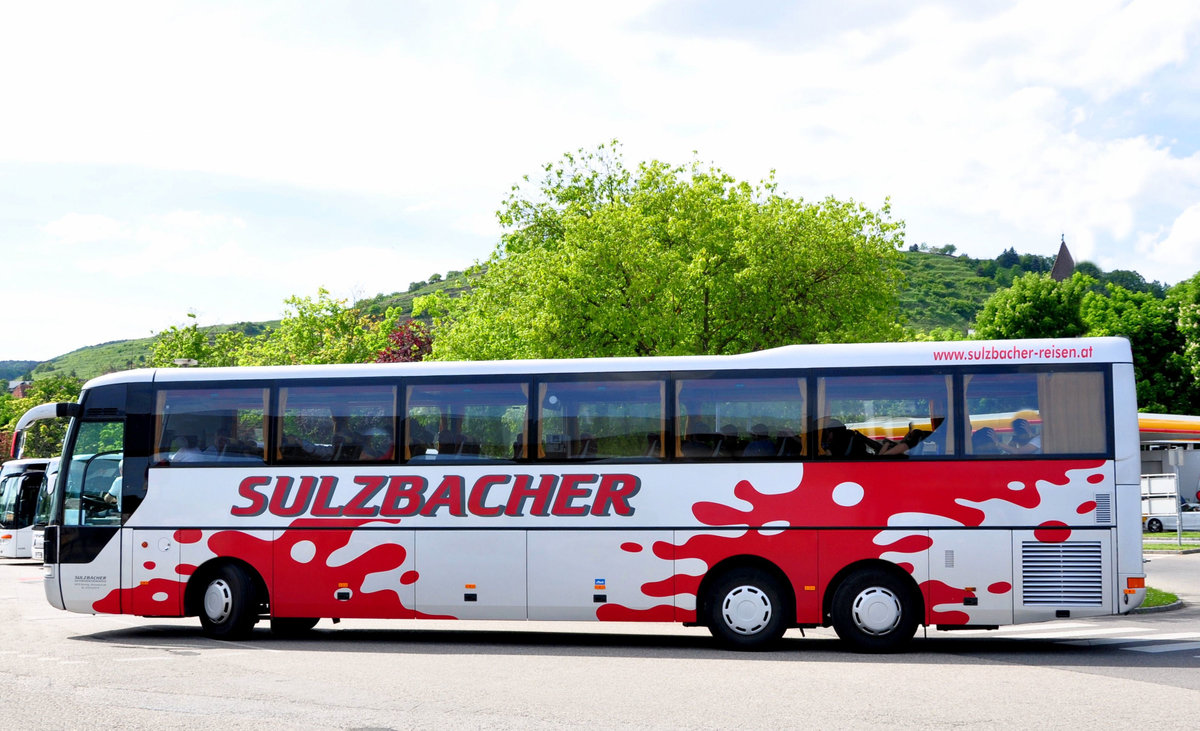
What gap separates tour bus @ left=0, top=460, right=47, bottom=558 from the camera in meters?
35.2

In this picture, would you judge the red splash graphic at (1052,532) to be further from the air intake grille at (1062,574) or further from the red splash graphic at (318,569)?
the red splash graphic at (318,569)

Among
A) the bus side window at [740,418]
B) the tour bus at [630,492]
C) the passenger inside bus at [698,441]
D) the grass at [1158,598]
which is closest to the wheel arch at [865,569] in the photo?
the tour bus at [630,492]

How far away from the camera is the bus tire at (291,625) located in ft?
52.6

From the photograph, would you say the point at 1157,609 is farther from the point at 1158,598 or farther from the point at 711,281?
the point at 711,281

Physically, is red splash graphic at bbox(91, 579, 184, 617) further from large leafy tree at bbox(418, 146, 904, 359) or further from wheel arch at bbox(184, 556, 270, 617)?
large leafy tree at bbox(418, 146, 904, 359)

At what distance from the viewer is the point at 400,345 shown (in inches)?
2675

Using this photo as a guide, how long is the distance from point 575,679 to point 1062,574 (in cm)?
561

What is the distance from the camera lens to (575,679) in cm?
1162

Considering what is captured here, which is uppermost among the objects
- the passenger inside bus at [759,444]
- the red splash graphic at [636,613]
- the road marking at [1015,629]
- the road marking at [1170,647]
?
the passenger inside bus at [759,444]

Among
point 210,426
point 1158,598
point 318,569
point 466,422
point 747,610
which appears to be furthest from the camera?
point 1158,598

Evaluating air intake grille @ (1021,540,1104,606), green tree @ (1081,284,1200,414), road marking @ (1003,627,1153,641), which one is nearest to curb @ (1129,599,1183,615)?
road marking @ (1003,627,1153,641)

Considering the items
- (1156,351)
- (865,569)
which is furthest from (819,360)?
(1156,351)

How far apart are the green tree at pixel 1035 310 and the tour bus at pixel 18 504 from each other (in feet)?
163

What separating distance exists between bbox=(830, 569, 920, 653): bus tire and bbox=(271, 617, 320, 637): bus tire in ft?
22.0
